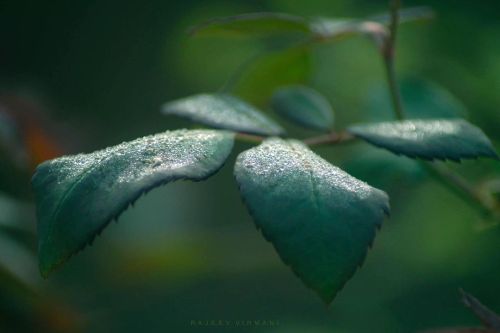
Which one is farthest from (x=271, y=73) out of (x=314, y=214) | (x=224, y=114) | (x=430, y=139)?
(x=314, y=214)

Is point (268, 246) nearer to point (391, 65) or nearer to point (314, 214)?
point (391, 65)

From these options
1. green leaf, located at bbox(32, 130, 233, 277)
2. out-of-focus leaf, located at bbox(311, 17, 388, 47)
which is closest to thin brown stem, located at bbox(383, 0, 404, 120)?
out-of-focus leaf, located at bbox(311, 17, 388, 47)

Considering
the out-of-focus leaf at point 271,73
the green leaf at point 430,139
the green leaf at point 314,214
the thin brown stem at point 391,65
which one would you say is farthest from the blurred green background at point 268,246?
the green leaf at point 314,214

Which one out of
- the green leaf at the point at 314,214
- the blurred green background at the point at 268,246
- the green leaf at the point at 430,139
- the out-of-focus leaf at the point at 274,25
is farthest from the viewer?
the blurred green background at the point at 268,246

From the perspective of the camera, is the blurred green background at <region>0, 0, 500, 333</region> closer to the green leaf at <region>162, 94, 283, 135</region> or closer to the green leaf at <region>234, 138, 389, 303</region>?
the green leaf at <region>162, 94, 283, 135</region>

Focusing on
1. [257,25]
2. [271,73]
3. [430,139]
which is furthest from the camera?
[271,73]

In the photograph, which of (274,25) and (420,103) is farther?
(420,103)

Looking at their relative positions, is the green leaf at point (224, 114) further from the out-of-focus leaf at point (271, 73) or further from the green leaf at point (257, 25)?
the out-of-focus leaf at point (271, 73)
